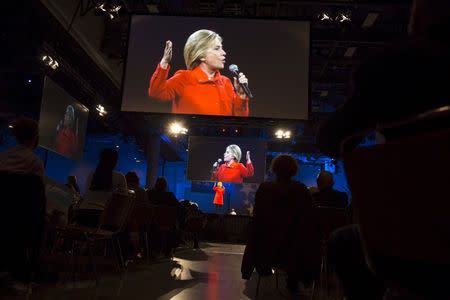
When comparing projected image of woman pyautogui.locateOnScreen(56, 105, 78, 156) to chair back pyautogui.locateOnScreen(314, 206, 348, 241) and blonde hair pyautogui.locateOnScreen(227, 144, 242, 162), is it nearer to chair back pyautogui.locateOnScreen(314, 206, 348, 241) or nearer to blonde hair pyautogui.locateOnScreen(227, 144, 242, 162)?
blonde hair pyautogui.locateOnScreen(227, 144, 242, 162)

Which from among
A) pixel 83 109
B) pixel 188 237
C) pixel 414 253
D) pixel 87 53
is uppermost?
pixel 87 53

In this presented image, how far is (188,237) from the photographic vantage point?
11.7 metres

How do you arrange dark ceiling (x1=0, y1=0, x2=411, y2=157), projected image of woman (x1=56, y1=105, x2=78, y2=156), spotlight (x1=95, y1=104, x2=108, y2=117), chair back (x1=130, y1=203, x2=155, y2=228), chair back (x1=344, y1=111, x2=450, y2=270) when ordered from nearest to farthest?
chair back (x1=344, y1=111, x2=450, y2=270)
chair back (x1=130, y1=203, x2=155, y2=228)
dark ceiling (x1=0, y1=0, x2=411, y2=157)
projected image of woman (x1=56, y1=105, x2=78, y2=156)
spotlight (x1=95, y1=104, x2=108, y2=117)

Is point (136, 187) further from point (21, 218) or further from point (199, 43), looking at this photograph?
point (21, 218)

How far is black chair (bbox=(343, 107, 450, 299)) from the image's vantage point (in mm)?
900

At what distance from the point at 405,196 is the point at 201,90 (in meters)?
5.28

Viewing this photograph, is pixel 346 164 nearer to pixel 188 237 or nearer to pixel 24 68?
pixel 24 68

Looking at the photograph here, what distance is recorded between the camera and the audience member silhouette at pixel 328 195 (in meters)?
4.20

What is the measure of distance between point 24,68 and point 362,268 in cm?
792

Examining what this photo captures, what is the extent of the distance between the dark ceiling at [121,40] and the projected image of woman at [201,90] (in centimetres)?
35

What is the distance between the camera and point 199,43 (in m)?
6.27

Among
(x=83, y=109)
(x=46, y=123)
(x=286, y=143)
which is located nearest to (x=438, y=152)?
(x=46, y=123)

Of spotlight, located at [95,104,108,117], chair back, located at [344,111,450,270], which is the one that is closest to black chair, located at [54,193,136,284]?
chair back, located at [344,111,450,270]

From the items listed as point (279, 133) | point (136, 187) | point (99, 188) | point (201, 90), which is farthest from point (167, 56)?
point (279, 133)
